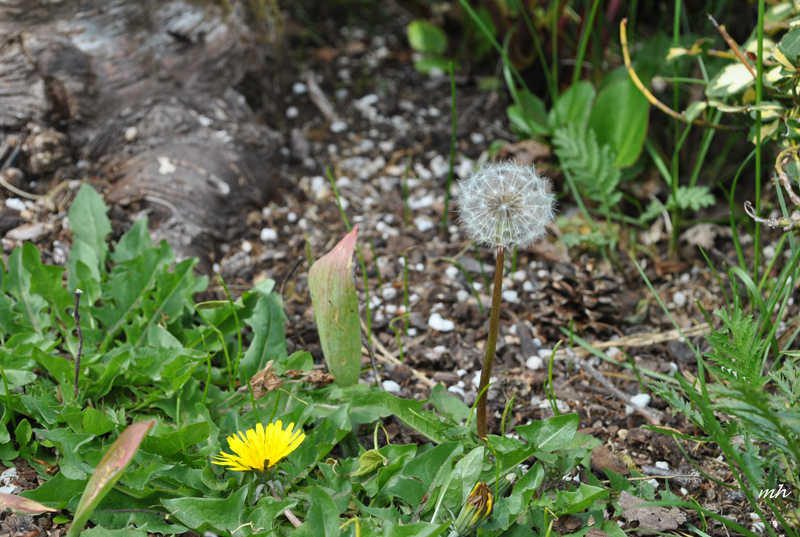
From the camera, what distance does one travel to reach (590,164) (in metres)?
2.58

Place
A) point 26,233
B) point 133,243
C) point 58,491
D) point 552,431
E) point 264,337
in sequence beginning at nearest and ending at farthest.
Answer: point 58,491, point 552,431, point 264,337, point 133,243, point 26,233

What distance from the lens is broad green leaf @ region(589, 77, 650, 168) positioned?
8.80 ft

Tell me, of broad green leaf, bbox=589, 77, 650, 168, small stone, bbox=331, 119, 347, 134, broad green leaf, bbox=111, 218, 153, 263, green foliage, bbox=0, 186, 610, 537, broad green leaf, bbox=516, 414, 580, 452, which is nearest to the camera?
green foliage, bbox=0, 186, 610, 537

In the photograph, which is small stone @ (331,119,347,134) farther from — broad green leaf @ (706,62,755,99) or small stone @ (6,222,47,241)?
broad green leaf @ (706,62,755,99)

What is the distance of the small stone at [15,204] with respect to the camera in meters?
2.54

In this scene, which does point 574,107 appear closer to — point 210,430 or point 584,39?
point 584,39

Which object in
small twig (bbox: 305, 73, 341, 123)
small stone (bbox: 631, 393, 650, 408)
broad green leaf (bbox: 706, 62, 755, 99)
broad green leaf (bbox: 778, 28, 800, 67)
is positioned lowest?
small stone (bbox: 631, 393, 650, 408)

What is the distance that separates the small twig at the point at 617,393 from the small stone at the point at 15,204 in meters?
1.64

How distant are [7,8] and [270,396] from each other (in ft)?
5.16

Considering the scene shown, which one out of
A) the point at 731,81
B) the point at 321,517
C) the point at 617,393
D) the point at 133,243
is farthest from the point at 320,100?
the point at 321,517

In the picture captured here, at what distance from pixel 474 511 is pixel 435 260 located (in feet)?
3.71

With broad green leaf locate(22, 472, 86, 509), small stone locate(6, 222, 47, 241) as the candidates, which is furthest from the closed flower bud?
small stone locate(6, 222, 47, 241)

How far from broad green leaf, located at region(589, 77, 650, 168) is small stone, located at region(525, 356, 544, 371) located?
2.52 ft

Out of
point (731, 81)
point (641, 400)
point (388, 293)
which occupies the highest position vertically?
point (731, 81)
